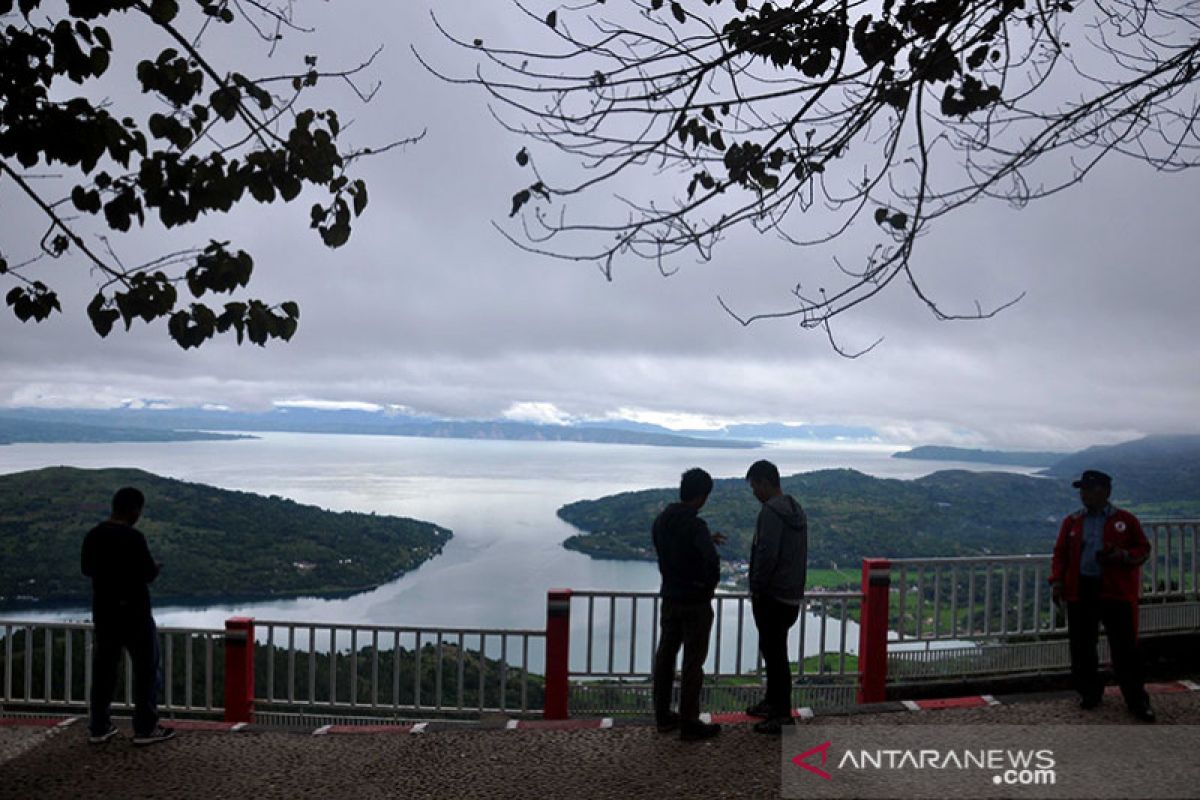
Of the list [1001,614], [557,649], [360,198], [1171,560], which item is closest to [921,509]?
[1171,560]

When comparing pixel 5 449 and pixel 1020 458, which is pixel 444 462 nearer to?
pixel 5 449

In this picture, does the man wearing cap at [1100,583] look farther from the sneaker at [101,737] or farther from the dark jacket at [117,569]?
the sneaker at [101,737]

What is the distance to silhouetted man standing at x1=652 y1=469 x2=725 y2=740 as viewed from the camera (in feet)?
16.0

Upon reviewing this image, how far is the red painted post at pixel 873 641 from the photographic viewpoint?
6172 millimetres

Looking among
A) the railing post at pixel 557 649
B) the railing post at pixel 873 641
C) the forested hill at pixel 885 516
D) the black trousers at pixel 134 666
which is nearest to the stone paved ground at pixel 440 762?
the black trousers at pixel 134 666

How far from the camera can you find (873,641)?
20.6 ft

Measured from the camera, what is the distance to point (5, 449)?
5699 inches

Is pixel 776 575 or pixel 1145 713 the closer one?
pixel 776 575

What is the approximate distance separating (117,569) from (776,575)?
14.1 feet

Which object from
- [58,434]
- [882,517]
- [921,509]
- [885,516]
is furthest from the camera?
[58,434]

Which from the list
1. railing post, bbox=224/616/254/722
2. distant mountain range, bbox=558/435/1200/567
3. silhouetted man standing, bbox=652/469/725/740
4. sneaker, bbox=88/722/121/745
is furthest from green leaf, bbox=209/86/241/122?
distant mountain range, bbox=558/435/1200/567

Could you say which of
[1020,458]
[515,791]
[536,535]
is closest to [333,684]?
[515,791]

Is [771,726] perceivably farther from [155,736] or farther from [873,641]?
[155,736]

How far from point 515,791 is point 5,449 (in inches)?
7139
